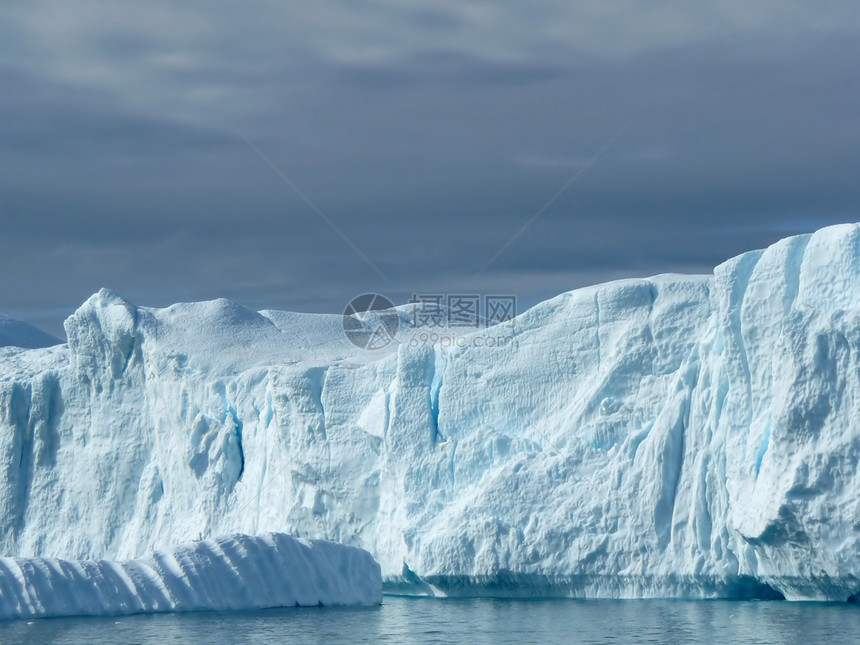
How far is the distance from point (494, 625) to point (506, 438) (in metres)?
4.98

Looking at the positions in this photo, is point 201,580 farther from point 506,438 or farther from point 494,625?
point 506,438

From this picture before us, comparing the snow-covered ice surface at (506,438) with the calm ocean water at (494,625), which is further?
the snow-covered ice surface at (506,438)

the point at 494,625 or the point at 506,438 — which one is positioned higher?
the point at 506,438

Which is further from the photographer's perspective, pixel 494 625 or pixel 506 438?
pixel 506 438

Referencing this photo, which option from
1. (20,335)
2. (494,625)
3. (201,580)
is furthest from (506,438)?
(20,335)

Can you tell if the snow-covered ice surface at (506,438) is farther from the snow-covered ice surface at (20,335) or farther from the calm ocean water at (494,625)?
the snow-covered ice surface at (20,335)

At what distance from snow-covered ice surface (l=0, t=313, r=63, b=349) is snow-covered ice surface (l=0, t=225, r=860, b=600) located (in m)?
5.52

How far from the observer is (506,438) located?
20.1 meters

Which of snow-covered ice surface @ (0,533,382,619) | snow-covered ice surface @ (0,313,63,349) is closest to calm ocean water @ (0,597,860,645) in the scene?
snow-covered ice surface @ (0,533,382,619)

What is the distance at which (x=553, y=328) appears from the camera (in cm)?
2045

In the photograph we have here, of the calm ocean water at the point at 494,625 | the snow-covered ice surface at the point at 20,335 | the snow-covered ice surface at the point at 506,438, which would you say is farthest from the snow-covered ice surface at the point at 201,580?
the snow-covered ice surface at the point at 20,335

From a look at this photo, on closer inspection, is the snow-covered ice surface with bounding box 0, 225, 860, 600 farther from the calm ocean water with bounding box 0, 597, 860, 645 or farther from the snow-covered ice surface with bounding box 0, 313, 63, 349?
the snow-covered ice surface with bounding box 0, 313, 63, 349

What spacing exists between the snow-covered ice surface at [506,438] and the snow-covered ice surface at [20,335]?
552cm

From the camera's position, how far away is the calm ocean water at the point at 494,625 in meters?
13.8
